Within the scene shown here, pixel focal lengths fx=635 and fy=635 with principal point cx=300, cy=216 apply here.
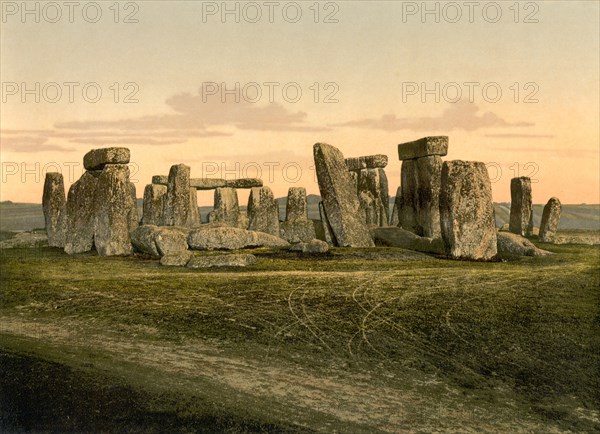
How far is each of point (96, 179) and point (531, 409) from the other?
1297 cm

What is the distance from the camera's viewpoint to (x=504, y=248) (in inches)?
568

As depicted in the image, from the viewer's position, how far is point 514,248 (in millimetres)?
Result: 14266

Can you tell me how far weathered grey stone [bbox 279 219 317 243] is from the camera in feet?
67.5

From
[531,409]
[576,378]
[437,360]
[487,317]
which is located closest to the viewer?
[531,409]

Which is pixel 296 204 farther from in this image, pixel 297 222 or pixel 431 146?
pixel 431 146

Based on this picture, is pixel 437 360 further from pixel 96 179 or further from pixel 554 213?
pixel 554 213

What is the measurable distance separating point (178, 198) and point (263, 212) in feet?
10.4

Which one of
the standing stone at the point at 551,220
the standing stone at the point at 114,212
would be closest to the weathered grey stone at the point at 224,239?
the standing stone at the point at 114,212

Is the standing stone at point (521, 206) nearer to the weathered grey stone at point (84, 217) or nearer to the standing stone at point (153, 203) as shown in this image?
the standing stone at point (153, 203)

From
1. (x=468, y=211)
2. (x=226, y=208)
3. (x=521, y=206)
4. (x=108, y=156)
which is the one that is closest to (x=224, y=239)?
(x=108, y=156)

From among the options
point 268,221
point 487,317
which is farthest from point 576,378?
point 268,221

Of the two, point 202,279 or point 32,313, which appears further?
point 202,279

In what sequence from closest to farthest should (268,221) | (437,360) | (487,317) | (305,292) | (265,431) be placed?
(265,431), (437,360), (487,317), (305,292), (268,221)

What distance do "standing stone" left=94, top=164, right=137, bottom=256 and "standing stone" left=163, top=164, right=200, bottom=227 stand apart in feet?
18.1
